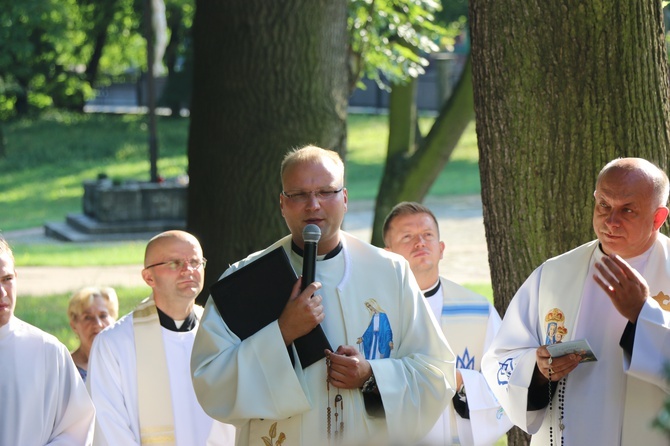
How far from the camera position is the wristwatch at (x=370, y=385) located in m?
3.97

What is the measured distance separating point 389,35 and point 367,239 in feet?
19.3

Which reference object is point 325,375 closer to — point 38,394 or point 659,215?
A: point 38,394

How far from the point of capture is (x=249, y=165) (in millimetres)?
8789

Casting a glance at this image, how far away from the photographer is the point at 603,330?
4.29 m

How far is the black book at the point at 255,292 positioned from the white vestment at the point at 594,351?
3.21 feet

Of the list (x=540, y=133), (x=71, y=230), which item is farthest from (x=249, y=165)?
(x=71, y=230)

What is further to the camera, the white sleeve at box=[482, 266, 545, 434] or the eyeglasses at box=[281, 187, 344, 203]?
the white sleeve at box=[482, 266, 545, 434]

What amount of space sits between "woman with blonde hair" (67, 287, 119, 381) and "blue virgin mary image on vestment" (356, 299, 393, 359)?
2625 mm

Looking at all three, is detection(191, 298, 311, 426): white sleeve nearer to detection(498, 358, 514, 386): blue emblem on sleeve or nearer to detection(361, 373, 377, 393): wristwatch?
detection(361, 373, 377, 393): wristwatch

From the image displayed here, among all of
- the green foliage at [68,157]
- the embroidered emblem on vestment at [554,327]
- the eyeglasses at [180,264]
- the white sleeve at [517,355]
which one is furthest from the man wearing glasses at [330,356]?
the green foliage at [68,157]

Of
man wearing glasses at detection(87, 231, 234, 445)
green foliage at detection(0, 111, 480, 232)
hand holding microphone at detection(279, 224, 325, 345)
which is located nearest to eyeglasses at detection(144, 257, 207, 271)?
man wearing glasses at detection(87, 231, 234, 445)

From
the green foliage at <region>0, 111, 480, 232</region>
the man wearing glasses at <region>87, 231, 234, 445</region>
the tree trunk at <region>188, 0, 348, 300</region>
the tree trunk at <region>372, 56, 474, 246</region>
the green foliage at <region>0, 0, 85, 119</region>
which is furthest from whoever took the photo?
the green foliage at <region>0, 0, 85, 119</region>

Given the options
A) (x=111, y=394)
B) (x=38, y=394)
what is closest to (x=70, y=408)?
(x=38, y=394)

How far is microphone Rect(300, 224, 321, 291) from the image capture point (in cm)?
388
